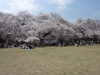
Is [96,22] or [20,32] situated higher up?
[96,22]

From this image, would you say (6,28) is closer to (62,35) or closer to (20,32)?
(20,32)

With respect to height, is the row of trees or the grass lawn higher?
the row of trees

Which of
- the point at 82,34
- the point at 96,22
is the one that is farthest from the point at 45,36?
the point at 96,22

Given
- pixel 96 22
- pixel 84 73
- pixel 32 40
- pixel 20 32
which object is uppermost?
pixel 96 22

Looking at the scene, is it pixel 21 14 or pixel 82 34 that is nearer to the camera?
pixel 21 14

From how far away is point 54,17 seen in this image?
44.0 m

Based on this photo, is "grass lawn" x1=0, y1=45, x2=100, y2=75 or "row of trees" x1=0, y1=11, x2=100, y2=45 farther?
"row of trees" x1=0, y1=11, x2=100, y2=45

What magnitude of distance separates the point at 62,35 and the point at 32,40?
1234cm

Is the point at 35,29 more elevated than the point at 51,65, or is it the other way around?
the point at 35,29

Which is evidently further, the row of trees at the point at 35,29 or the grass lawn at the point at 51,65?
the row of trees at the point at 35,29

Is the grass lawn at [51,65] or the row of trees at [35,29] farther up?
the row of trees at [35,29]

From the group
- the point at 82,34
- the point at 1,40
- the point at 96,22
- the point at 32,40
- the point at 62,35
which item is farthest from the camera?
the point at 96,22

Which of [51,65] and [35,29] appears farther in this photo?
[35,29]

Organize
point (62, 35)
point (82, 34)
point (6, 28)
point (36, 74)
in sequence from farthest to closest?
point (82, 34) < point (62, 35) < point (6, 28) < point (36, 74)
